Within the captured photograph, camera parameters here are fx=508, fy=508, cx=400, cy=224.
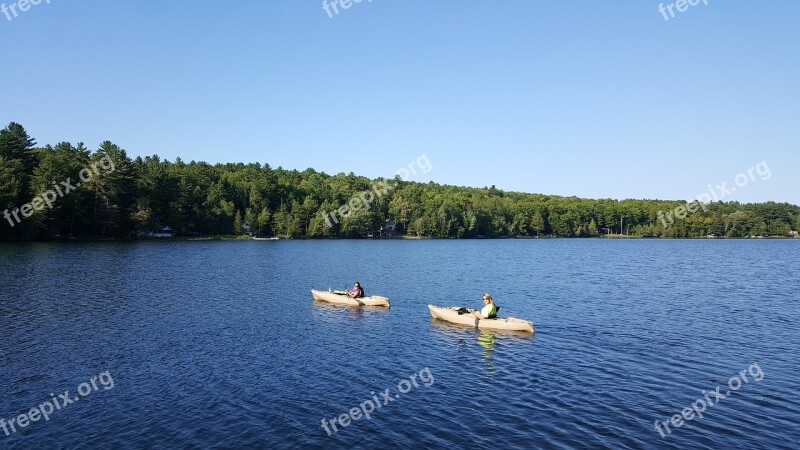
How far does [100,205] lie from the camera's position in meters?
127

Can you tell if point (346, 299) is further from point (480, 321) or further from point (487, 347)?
point (487, 347)

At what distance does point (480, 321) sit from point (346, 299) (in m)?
14.9

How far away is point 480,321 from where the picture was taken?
121ft

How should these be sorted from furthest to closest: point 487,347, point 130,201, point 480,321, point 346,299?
1. point 130,201
2. point 346,299
3. point 480,321
4. point 487,347

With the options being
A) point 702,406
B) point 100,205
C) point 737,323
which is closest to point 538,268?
point 737,323

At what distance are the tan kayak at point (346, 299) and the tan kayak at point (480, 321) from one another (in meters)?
6.83

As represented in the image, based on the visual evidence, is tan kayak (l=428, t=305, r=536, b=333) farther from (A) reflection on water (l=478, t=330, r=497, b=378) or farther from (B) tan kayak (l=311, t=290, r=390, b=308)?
(B) tan kayak (l=311, t=290, r=390, b=308)

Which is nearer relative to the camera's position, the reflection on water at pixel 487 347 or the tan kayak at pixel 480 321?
the reflection on water at pixel 487 347

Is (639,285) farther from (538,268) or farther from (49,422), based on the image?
(49,422)

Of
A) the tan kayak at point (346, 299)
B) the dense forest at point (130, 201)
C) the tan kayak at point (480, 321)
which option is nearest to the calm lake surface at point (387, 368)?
the tan kayak at point (480, 321)

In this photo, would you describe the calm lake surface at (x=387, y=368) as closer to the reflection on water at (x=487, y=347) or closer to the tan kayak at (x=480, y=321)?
the reflection on water at (x=487, y=347)

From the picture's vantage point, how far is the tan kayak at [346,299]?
4580 cm

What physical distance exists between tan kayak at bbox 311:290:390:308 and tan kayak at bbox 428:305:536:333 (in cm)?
683

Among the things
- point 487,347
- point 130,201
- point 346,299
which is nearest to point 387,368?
point 487,347
